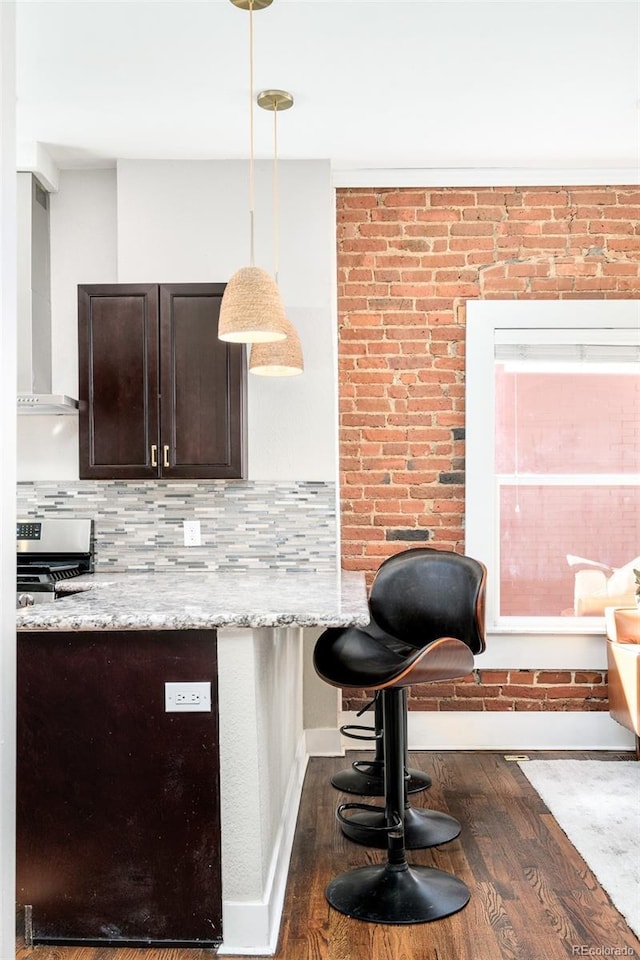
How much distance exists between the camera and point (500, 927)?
2.50 metres

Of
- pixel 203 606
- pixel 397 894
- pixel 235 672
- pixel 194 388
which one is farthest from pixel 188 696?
pixel 194 388

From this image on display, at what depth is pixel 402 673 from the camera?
2.50m

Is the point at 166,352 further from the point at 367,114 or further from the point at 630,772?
the point at 630,772

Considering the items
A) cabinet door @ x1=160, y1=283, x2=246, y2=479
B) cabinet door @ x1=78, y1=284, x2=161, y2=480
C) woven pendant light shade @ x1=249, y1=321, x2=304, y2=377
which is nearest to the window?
woven pendant light shade @ x1=249, y1=321, x2=304, y2=377

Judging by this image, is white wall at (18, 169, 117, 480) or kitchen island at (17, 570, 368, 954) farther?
white wall at (18, 169, 117, 480)

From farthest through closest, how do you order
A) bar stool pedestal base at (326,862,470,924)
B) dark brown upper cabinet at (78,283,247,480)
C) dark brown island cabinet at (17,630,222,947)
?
dark brown upper cabinet at (78,283,247,480) → bar stool pedestal base at (326,862,470,924) → dark brown island cabinet at (17,630,222,947)

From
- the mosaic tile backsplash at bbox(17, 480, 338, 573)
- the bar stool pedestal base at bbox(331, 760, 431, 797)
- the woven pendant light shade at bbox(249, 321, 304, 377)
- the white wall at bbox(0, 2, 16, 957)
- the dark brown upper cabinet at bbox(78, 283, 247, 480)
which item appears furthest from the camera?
the mosaic tile backsplash at bbox(17, 480, 338, 573)

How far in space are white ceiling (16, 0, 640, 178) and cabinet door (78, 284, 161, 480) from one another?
744 mm

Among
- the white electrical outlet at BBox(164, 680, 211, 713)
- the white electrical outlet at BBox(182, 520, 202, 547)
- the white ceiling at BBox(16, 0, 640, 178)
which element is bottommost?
the white electrical outlet at BBox(164, 680, 211, 713)

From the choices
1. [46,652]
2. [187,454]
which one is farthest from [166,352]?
[46,652]

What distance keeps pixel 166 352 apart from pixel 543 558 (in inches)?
85.2

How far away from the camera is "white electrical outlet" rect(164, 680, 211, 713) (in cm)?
237

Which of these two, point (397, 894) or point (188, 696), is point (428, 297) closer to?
point (188, 696)

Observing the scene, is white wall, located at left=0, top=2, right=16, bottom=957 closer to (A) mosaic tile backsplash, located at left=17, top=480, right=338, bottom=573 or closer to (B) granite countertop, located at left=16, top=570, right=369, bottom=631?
(B) granite countertop, located at left=16, top=570, right=369, bottom=631
